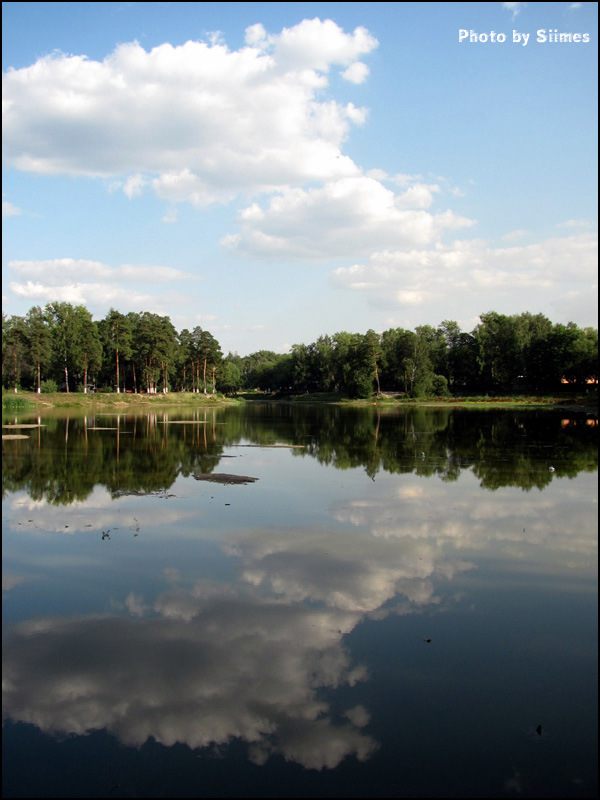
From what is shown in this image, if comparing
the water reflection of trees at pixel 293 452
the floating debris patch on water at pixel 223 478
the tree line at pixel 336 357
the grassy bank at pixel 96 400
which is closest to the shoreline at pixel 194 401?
the grassy bank at pixel 96 400

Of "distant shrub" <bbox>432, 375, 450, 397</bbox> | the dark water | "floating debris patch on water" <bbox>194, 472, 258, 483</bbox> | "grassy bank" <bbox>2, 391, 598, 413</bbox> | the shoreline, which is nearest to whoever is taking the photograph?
the dark water

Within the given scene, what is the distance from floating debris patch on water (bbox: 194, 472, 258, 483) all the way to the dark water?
3393mm

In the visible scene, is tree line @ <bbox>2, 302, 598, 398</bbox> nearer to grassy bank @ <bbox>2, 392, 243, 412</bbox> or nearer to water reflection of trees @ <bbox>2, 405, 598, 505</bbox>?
grassy bank @ <bbox>2, 392, 243, 412</bbox>

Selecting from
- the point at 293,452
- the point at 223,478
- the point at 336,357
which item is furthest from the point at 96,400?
the point at 336,357

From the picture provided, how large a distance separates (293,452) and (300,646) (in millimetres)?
22646

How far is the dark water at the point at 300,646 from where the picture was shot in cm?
579

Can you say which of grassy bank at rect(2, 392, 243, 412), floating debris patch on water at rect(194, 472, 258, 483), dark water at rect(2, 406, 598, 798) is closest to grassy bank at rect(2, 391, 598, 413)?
grassy bank at rect(2, 392, 243, 412)

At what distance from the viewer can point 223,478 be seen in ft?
72.1

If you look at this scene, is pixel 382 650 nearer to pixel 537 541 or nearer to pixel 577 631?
pixel 577 631

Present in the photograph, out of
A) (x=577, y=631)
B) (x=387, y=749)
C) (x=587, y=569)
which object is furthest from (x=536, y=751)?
(x=587, y=569)

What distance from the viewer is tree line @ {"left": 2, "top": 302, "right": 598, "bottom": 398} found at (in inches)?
3492

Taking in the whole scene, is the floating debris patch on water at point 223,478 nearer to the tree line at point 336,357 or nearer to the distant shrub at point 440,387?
the tree line at point 336,357

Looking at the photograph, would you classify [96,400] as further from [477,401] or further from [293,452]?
[477,401]

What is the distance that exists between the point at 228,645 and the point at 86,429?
3769cm
